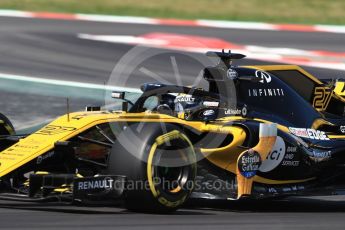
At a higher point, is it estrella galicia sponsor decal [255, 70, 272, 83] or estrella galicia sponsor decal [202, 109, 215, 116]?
estrella galicia sponsor decal [255, 70, 272, 83]

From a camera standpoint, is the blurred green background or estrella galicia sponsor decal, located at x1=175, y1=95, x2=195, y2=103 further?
the blurred green background

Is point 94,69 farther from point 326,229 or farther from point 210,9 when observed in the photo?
point 326,229

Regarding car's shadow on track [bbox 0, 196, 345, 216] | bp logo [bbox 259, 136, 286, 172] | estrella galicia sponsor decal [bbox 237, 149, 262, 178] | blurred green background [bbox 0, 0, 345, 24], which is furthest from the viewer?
blurred green background [bbox 0, 0, 345, 24]

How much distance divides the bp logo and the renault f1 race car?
10 millimetres

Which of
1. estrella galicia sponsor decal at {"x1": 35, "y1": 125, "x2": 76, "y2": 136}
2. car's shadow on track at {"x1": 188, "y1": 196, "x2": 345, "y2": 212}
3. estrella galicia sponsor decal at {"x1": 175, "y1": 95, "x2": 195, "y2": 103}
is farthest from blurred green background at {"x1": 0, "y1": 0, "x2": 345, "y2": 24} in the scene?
estrella galicia sponsor decal at {"x1": 35, "y1": 125, "x2": 76, "y2": 136}

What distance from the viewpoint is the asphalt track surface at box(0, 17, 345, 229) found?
26.1 feet

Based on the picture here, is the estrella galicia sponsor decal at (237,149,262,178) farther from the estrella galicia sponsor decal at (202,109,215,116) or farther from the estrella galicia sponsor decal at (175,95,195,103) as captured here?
the estrella galicia sponsor decal at (175,95,195,103)

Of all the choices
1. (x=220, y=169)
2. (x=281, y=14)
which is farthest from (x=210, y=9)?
(x=220, y=169)

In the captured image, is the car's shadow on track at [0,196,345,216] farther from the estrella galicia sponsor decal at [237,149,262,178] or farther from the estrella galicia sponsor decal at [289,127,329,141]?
the estrella galicia sponsor decal at [289,127,329,141]

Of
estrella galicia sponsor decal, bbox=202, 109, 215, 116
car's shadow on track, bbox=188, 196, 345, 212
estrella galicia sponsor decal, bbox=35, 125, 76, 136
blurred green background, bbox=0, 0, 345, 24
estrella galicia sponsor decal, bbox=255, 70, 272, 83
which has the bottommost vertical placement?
car's shadow on track, bbox=188, 196, 345, 212

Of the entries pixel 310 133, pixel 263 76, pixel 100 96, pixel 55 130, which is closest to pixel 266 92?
pixel 263 76

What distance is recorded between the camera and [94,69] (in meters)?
18.6

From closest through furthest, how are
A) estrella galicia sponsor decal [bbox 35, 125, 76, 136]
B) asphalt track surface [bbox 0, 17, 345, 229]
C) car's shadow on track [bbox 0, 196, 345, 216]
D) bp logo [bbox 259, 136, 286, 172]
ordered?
asphalt track surface [bbox 0, 17, 345, 229] → car's shadow on track [bbox 0, 196, 345, 216] → estrella galicia sponsor decal [bbox 35, 125, 76, 136] → bp logo [bbox 259, 136, 286, 172]

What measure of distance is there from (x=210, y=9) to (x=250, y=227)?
18.7 metres
